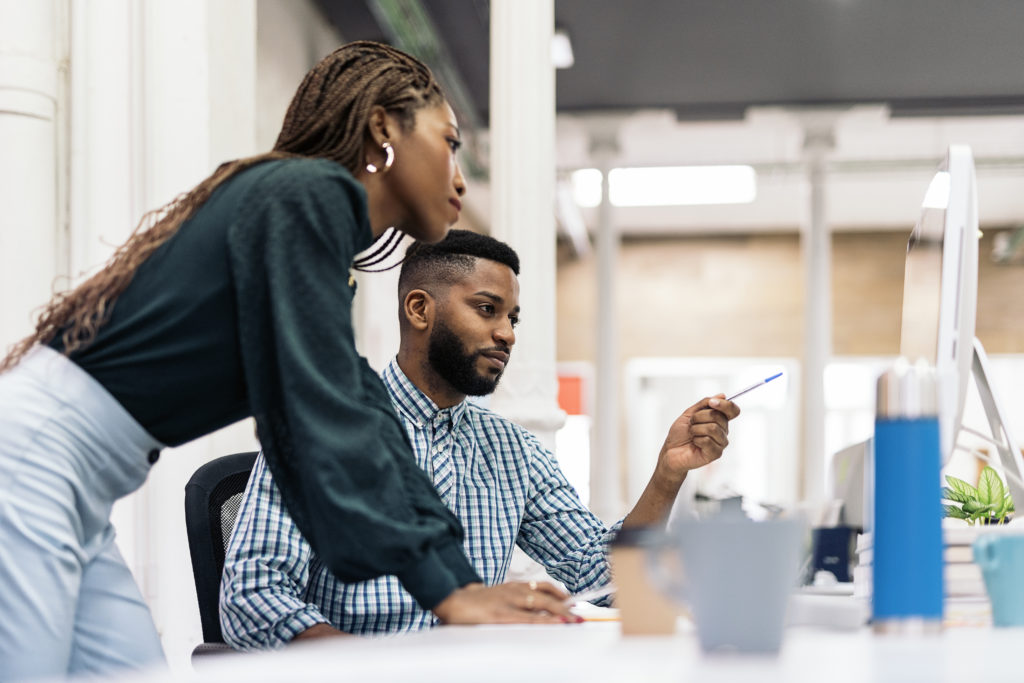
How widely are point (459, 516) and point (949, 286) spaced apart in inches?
31.6

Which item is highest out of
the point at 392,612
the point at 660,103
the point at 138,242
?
the point at 660,103

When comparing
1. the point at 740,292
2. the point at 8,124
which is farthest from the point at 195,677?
the point at 740,292

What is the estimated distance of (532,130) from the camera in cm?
332

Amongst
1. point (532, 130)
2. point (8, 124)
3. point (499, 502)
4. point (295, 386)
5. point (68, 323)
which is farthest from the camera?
point (532, 130)

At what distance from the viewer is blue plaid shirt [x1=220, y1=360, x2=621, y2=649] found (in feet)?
4.45

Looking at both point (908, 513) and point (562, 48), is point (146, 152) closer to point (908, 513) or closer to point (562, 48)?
point (908, 513)

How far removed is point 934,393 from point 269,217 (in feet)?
1.80

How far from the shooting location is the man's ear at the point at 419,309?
1.92m

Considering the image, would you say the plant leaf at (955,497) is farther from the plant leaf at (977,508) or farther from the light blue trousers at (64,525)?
the light blue trousers at (64,525)

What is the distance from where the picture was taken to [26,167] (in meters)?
2.31

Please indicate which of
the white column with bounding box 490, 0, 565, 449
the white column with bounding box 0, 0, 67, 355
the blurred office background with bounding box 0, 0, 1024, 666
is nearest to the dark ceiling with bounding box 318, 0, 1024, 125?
the blurred office background with bounding box 0, 0, 1024, 666

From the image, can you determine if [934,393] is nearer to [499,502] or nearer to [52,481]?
[52,481]

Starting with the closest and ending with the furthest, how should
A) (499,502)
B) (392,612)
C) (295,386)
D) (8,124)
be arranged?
(295,386)
(392,612)
(499,502)
(8,124)

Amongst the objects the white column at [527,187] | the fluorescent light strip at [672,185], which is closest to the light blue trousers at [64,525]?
the white column at [527,187]
